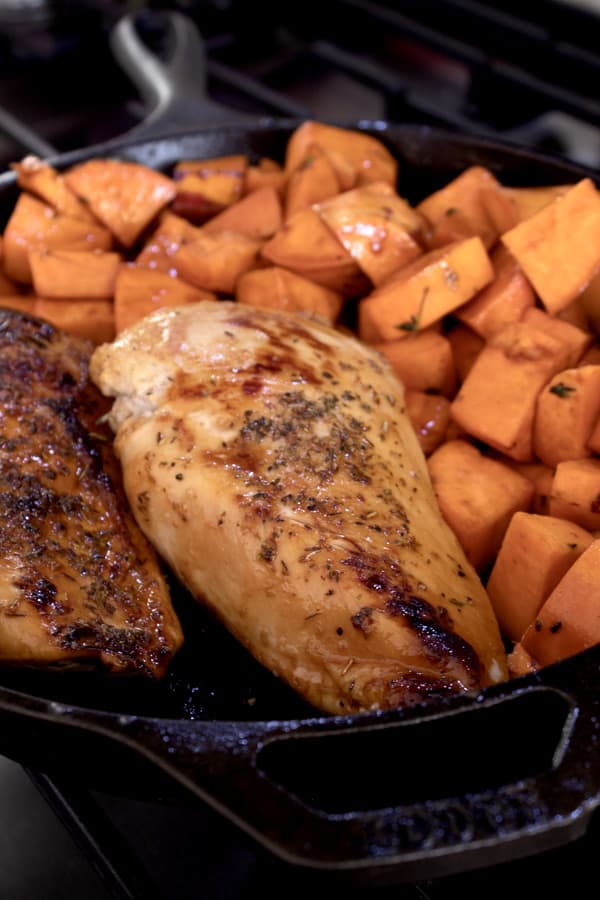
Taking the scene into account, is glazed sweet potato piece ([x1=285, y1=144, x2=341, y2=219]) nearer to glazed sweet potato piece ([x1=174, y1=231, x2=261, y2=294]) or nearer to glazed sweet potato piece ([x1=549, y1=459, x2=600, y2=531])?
glazed sweet potato piece ([x1=174, y1=231, x2=261, y2=294])

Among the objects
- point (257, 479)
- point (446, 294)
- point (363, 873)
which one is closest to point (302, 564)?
point (257, 479)

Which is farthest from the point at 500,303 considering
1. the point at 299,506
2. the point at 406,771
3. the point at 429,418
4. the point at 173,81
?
the point at 173,81

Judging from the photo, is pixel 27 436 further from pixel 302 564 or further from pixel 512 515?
pixel 512 515

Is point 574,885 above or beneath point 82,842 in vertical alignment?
above

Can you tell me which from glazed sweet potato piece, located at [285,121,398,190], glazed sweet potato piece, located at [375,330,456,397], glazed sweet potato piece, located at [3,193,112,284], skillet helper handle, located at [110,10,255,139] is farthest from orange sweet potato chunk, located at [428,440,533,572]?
skillet helper handle, located at [110,10,255,139]

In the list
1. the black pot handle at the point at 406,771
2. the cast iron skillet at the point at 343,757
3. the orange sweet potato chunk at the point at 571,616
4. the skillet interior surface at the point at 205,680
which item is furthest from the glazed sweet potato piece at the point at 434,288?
the black pot handle at the point at 406,771

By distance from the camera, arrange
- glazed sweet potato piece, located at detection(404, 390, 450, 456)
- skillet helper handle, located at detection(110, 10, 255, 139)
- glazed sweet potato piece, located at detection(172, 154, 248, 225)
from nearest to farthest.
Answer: glazed sweet potato piece, located at detection(404, 390, 450, 456), glazed sweet potato piece, located at detection(172, 154, 248, 225), skillet helper handle, located at detection(110, 10, 255, 139)

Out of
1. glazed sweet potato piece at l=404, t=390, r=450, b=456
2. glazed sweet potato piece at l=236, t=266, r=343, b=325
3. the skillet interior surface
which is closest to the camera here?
the skillet interior surface

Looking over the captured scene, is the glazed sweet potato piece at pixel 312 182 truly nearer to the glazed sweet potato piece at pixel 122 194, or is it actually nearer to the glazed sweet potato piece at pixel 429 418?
the glazed sweet potato piece at pixel 122 194
